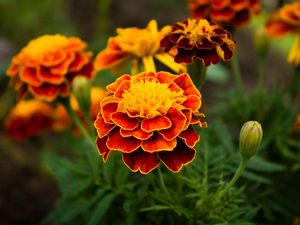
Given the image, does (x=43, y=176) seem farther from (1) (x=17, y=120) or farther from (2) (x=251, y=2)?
(2) (x=251, y=2)

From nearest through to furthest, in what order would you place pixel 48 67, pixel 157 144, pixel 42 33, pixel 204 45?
1. pixel 157 144
2. pixel 204 45
3. pixel 48 67
4. pixel 42 33

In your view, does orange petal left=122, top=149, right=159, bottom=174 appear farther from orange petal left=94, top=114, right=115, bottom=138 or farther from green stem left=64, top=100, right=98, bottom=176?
green stem left=64, top=100, right=98, bottom=176

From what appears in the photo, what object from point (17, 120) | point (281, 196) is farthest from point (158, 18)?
point (281, 196)

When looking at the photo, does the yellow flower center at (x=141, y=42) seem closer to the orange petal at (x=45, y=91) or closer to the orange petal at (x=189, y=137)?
the orange petal at (x=45, y=91)

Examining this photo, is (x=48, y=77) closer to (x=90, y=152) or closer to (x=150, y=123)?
(x=90, y=152)

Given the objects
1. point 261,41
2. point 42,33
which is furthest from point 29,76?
point 42,33

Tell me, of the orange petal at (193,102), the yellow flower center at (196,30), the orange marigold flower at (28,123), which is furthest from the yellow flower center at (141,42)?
the orange marigold flower at (28,123)

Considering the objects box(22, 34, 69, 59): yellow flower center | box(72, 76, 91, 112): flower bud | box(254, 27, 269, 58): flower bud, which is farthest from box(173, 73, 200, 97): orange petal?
box(254, 27, 269, 58): flower bud
